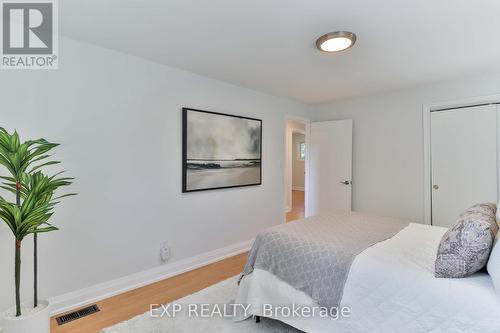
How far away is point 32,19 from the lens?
191 cm

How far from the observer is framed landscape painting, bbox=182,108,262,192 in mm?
3016

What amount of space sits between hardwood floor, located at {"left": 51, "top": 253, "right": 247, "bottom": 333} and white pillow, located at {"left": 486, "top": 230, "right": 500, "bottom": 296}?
221 centimetres

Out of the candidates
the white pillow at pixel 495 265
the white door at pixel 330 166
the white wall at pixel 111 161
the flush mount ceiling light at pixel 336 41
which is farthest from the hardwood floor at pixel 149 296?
the flush mount ceiling light at pixel 336 41

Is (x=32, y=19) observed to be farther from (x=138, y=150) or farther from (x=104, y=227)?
(x=104, y=227)

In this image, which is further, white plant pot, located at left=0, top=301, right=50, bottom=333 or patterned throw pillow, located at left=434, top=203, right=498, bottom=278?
white plant pot, located at left=0, top=301, right=50, bottom=333

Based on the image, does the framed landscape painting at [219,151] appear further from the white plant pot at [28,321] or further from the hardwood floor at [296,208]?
the hardwood floor at [296,208]

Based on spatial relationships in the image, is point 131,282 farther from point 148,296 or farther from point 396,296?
point 396,296

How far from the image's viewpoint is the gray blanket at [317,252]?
1.64 m

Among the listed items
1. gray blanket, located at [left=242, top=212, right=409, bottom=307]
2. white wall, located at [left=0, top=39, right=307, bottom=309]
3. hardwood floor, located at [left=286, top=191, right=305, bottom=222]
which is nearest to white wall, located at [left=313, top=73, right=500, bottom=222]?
gray blanket, located at [left=242, top=212, right=409, bottom=307]

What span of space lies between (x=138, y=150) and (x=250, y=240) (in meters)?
2.04

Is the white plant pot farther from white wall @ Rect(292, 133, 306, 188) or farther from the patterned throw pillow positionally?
white wall @ Rect(292, 133, 306, 188)

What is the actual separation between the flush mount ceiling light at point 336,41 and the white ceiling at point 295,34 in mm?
44

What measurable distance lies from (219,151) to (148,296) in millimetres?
1762

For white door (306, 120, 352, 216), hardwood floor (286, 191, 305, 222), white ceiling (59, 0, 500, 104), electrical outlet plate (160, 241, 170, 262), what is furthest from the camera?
hardwood floor (286, 191, 305, 222)
